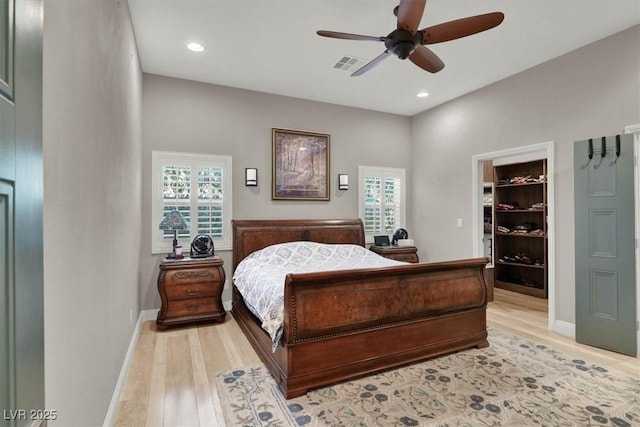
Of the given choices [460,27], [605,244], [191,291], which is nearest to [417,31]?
[460,27]

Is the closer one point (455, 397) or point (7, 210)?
point (7, 210)

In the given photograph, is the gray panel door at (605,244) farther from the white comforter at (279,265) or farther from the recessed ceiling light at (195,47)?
the recessed ceiling light at (195,47)

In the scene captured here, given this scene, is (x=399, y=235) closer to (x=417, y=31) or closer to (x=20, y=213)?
(x=417, y=31)

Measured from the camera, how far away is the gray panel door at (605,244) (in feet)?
9.94

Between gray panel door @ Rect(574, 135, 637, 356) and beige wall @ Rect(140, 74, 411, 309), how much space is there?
2.94m

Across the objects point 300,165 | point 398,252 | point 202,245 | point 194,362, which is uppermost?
point 300,165

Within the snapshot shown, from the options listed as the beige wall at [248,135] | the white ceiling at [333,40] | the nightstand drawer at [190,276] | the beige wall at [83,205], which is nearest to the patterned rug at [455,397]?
the beige wall at [83,205]

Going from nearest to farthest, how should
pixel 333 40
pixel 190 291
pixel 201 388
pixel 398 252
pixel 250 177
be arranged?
1. pixel 201 388
2. pixel 333 40
3. pixel 190 291
4. pixel 250 177
5. pixel 398 252

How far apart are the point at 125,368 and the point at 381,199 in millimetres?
4308

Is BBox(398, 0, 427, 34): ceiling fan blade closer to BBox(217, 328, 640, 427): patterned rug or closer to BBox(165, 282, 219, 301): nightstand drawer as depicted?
BBox(217, 328, 640, 427): patterned rug

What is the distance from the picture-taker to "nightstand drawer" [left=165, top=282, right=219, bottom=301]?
3.69 meters

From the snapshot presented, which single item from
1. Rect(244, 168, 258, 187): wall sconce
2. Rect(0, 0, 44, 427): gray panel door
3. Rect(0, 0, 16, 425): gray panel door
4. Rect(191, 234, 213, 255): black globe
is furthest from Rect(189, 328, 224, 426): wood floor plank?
Rect(244, 168, 258, 187): wall sconce

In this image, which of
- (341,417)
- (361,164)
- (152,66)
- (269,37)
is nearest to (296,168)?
(361,164)

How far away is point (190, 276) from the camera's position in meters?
3.78
